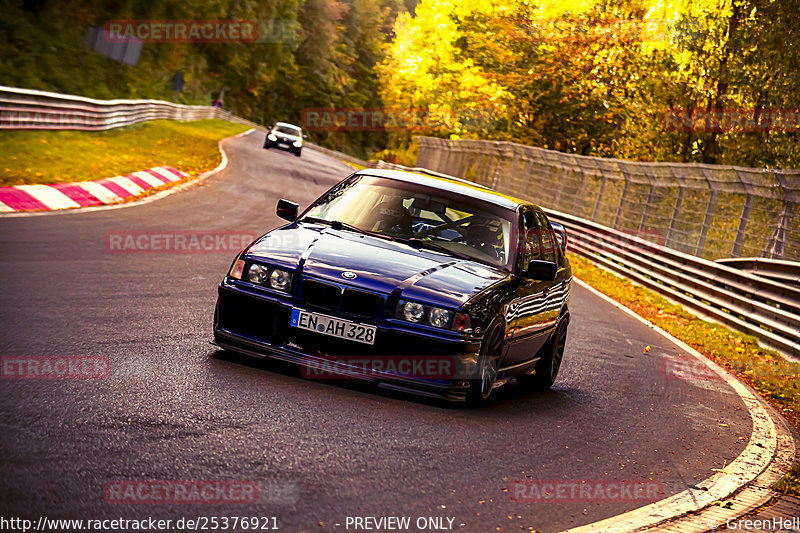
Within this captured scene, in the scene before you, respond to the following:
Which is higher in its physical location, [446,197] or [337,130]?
[446,197]

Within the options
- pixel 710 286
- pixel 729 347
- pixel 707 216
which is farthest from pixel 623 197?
pixel 729 347

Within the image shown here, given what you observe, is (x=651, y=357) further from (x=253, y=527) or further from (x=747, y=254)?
(x=253, y=527)

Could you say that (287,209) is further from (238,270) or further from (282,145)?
(282,145)

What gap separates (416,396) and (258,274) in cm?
133

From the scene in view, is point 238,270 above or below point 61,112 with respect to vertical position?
above

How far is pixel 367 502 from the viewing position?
184 inches

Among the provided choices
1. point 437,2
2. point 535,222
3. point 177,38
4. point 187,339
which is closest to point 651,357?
point 535,222

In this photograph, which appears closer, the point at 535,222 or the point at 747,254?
the point at 535,222

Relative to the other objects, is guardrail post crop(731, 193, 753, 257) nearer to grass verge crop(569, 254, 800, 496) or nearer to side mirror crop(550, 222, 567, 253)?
grass verge crop(569, 254, 800, 496)

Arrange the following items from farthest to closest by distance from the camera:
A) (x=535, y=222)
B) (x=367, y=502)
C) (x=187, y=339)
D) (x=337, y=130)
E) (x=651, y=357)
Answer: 1. (x=337, y=130)
2. (x=651, y=357)
3. (x=535, y=222)
4. (x=187, y=339)
5. (x=367, y=502)

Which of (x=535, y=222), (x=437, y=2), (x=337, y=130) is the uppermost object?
(x=437, y=2)

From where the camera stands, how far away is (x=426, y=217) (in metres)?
8.09

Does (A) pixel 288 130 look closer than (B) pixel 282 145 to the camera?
No

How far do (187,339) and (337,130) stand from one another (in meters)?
105
